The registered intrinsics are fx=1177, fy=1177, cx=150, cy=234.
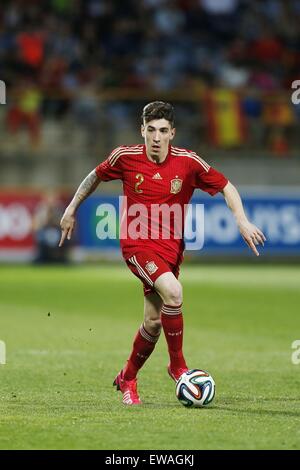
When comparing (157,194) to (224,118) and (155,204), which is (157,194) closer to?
(155,204)

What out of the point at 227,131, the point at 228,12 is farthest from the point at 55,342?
the point at 228,12

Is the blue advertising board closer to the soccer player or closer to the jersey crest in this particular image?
the soccer player

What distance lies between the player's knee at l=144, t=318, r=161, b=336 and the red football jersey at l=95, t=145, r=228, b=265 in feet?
1.37

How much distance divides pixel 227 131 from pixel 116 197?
3.15m

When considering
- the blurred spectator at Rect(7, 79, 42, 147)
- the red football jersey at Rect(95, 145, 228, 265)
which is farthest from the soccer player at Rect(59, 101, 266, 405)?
the blurred spectator at Rect(7, 79, 42, 147)

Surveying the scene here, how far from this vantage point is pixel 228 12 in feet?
90.5

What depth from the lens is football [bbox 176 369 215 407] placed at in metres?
7.49

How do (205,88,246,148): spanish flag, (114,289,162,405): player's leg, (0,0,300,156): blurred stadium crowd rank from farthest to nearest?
1. (205,88,246,148): spanish flag
2. (0,0,300,156): blurred stadium crowd
3. (114,289,162,405): player's leg

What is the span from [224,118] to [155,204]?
18251mm

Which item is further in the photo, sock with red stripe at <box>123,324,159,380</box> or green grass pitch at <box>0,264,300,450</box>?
sock with red stripe at <box>123,324,159,380</box>

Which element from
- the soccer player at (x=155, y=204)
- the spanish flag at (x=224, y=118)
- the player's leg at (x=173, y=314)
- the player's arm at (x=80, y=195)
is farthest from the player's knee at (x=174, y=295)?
the spanish flag at (x=224, y=118)

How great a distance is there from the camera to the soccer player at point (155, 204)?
303 inches
